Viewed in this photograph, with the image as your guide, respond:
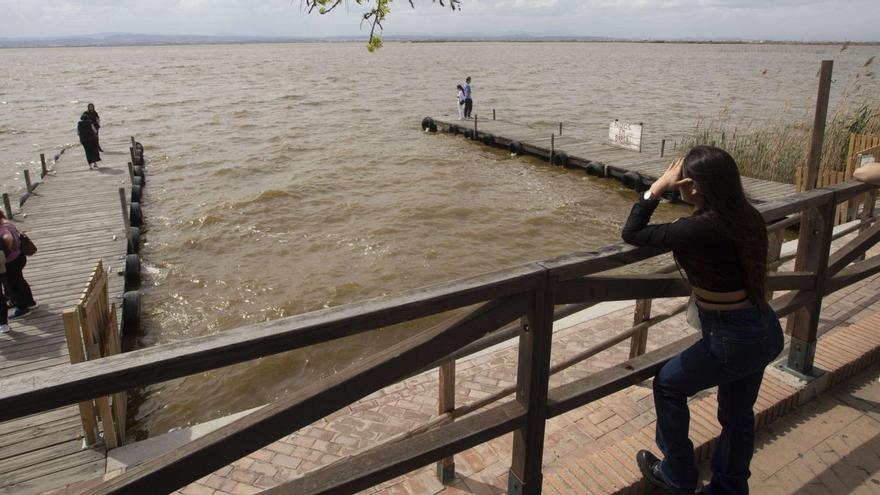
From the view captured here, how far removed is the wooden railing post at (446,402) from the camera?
402cm

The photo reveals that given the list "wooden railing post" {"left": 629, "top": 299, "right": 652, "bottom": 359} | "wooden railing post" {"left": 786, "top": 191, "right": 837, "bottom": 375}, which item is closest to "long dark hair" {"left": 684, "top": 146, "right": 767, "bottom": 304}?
"wooden railing post" {"left": 786, "top": 191, "right": 837, "bottom": 375}

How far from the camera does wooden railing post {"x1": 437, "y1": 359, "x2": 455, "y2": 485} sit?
13.2 feet

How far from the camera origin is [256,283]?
12.4 meters

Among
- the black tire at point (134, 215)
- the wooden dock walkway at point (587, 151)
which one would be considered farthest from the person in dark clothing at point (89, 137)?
the wooden dock walkway at point (587, 151)

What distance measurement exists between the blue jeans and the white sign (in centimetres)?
2002

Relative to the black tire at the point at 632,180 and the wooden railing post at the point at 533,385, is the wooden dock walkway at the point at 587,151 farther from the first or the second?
the wooden railing post at the point at 533,385

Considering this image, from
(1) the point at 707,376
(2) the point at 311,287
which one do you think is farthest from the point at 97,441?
(2) the point at 311,287

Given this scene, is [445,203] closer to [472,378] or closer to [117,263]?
[117,263]

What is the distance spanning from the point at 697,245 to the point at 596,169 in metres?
18.7

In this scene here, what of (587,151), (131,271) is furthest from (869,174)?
(587,151)

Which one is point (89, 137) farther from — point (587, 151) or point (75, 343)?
point (75, 343)

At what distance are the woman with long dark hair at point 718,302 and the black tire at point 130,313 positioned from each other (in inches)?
362

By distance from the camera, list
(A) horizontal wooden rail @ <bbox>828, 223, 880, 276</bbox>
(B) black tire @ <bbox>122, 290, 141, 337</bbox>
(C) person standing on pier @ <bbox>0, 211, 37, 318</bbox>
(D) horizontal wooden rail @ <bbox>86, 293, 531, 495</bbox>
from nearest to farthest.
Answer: (D) horizontal wooden rail @ <bbox>86, 293, 531, 495</bbox> < (A) horizontal wooden rail @ <bbox>828, 223, 880, 276</bbox> < (C) person standing on pier @ <bbox>0, 211, 37, 318</bbox> < (B) black tire @ <bbox>122, 290, 141, 337</bbox>

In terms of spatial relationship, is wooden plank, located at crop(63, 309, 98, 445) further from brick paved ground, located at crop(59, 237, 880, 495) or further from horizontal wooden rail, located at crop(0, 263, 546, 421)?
horizontal wooden rail, located at crop(0, 263, 546, 421)
